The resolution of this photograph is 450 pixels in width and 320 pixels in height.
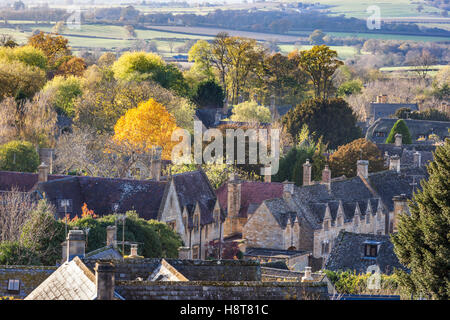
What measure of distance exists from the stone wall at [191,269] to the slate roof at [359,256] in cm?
1889

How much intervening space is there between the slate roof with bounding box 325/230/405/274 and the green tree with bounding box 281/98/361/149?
48.0 meters

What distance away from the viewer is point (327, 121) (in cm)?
9231

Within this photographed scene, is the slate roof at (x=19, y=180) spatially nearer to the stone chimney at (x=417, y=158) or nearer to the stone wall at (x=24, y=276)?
the stone wall at (x=24, y=276)

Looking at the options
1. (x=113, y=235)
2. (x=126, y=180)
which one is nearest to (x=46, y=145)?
(x=126, y=180)

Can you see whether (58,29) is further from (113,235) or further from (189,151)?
(113,235)

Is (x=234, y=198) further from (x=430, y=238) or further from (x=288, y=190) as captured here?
(x=430, y=238)

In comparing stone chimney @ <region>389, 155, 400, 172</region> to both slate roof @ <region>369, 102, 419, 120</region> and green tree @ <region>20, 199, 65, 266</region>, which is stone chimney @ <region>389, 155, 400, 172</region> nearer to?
green tree @ <region>20, 199, 65, 266</region>

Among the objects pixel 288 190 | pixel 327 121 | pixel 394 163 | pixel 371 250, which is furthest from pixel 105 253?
pixel 327 121

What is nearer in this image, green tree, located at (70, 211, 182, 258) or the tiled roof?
the tiled roof

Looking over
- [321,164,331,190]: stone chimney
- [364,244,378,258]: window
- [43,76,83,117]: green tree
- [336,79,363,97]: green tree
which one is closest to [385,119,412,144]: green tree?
[43,76,83,117]: green tree

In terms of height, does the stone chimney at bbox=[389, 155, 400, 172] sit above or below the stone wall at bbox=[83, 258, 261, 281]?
below

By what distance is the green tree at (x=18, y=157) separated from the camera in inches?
2334

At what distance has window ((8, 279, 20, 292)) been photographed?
25497 mm

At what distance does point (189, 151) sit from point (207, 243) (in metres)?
22.3
